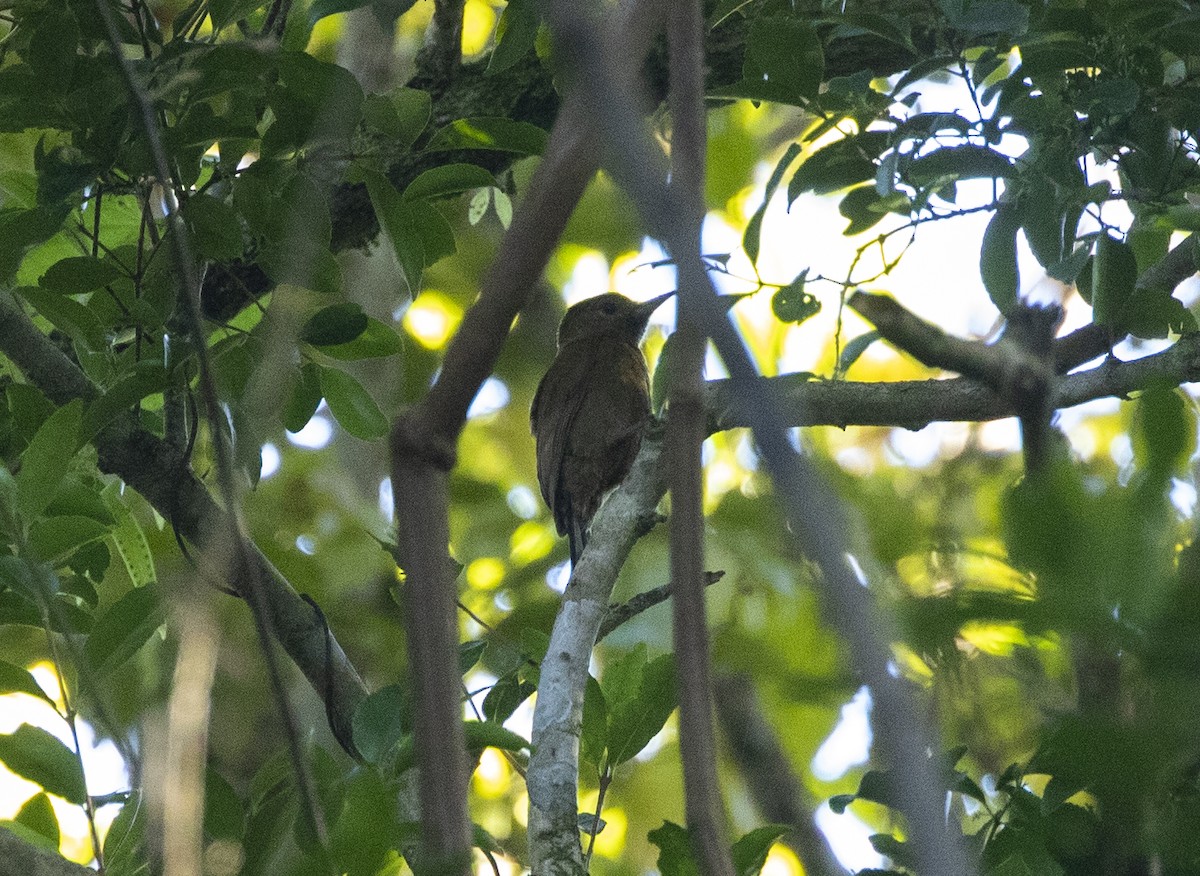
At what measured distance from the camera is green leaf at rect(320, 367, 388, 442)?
2.89m

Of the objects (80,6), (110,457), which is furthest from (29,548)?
(80,6)

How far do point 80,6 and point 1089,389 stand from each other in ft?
6.97

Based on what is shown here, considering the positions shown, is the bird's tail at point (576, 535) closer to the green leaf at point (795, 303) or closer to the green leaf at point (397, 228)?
the green leaf at point (795, 303)

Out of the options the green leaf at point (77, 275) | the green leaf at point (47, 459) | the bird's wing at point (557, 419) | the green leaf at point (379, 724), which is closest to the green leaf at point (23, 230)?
the green leaf at point (77, 275)

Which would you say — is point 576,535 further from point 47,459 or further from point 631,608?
point 47,459

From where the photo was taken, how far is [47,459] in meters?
2.35

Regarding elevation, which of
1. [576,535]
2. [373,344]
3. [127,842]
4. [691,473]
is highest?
[576,535]

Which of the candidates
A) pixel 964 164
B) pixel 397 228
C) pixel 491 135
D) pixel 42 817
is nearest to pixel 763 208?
pixel 964 164

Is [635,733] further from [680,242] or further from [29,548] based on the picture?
[680,242]

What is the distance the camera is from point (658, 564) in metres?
4.21

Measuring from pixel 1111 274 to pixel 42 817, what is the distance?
2.19 metres

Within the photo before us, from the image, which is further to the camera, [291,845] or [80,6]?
[80,6]

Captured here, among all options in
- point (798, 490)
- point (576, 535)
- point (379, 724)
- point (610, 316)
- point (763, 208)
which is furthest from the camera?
point (610, 316)

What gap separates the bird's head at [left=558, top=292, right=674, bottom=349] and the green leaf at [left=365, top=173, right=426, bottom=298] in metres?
3.99
